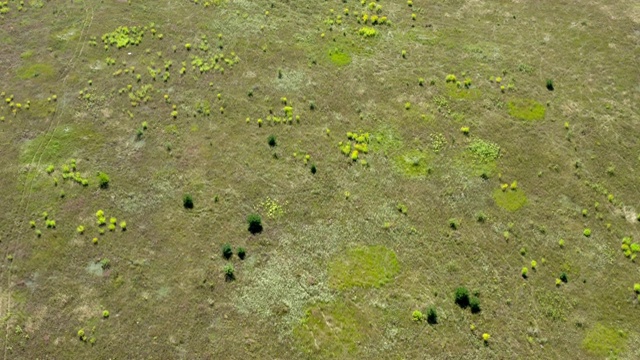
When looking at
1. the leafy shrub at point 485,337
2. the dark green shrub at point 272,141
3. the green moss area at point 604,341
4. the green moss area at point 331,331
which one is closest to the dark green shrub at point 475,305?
the leafy shrub at point 485,337

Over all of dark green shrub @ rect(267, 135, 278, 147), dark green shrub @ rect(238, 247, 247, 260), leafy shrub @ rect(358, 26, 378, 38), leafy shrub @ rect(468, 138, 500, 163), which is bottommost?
dark green shrub @ rect(238, 247, 247, 260)

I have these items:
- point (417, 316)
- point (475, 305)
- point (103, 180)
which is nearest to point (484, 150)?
point (475, 305)

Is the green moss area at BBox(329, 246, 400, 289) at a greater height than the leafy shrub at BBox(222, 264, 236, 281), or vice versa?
the green moss area at BBox(329, 246, 400, 289)

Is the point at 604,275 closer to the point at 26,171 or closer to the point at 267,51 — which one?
the point at 267,51

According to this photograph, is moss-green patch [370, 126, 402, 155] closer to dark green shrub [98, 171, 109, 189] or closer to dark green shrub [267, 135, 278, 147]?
dark green shrub [267, 135, 278, 147]

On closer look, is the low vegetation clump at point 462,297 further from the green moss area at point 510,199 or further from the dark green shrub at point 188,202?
the dark green shrub at point 188,202

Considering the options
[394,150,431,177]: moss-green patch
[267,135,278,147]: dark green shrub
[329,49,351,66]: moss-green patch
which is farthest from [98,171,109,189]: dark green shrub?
[394,150,431,177]: moss-green patch

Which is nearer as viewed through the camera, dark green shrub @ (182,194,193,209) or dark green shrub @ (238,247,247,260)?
dark green shrub @ (238,247,247,260)
